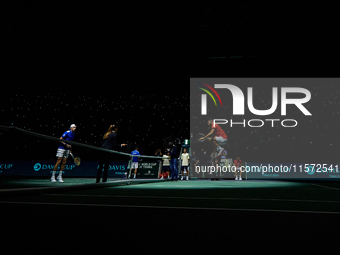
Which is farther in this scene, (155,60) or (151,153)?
(151,153)

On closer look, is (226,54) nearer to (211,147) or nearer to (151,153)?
(211,147)

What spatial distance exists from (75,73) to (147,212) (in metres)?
16.5

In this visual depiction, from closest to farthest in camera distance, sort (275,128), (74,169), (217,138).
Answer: (217,138) → (74,169) → (275,128)

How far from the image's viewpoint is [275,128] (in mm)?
20391

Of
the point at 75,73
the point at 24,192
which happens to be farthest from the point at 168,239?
the point at 75,73

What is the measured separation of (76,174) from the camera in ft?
58.7

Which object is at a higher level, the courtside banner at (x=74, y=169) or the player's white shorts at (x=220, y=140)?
the player's white shorts at (x=220, y=140)

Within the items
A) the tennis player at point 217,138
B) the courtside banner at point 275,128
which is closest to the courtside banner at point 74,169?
the courtside banner at point 275,128

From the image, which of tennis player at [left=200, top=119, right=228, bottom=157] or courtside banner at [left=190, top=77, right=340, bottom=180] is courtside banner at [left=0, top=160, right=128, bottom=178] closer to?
courtside banner at [left=190, top=77, right=340, bottom=180]

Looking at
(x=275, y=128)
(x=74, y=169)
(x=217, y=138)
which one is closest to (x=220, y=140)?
(x=217, y=138)

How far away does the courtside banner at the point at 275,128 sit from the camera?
17172mm

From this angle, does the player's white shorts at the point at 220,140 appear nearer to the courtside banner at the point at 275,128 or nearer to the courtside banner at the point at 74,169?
the courtside banner at the point at 275,128

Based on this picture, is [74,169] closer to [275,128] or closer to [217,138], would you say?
[217,138]

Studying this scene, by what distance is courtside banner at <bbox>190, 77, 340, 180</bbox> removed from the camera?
56.3 feet
